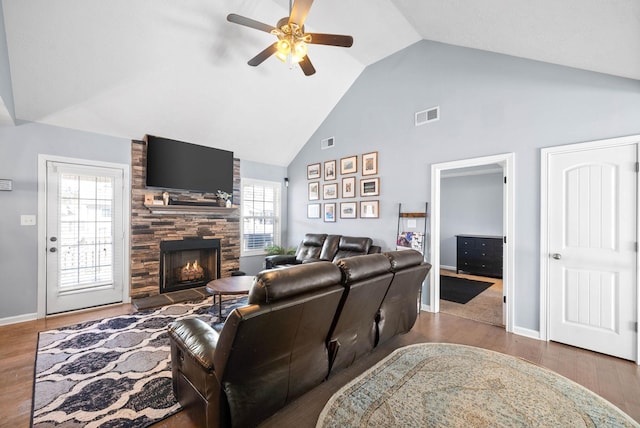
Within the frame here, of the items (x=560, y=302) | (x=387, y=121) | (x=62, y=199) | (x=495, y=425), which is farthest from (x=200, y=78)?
(x=560, y=302)

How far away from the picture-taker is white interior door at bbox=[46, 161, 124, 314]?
3.94m

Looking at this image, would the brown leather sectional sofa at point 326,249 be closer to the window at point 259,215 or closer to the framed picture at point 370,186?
the framed picture at point 370,186

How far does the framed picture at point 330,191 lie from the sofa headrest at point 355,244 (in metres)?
1.01

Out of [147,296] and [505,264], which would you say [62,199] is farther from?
[505,264]

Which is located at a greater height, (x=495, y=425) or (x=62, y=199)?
(x=62, y=199)

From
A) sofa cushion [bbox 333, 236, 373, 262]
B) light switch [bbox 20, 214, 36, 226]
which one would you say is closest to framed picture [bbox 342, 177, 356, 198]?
sofa cushion [bbox 333, 236, 373, 262]

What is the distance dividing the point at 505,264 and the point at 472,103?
2233mm

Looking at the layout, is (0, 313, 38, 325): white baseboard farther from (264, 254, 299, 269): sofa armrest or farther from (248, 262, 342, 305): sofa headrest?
(248, 262, 342, 305): sofa headrest

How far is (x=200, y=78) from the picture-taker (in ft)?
13.9

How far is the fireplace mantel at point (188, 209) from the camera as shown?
472cm

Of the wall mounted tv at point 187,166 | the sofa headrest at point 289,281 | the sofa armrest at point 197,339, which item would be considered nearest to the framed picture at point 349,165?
the wall mounted tv at point 187,166

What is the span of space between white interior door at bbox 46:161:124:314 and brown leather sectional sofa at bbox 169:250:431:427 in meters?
3.35

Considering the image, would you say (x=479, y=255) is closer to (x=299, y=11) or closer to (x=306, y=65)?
(x=306, y=65)

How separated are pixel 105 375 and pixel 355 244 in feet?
12.2
